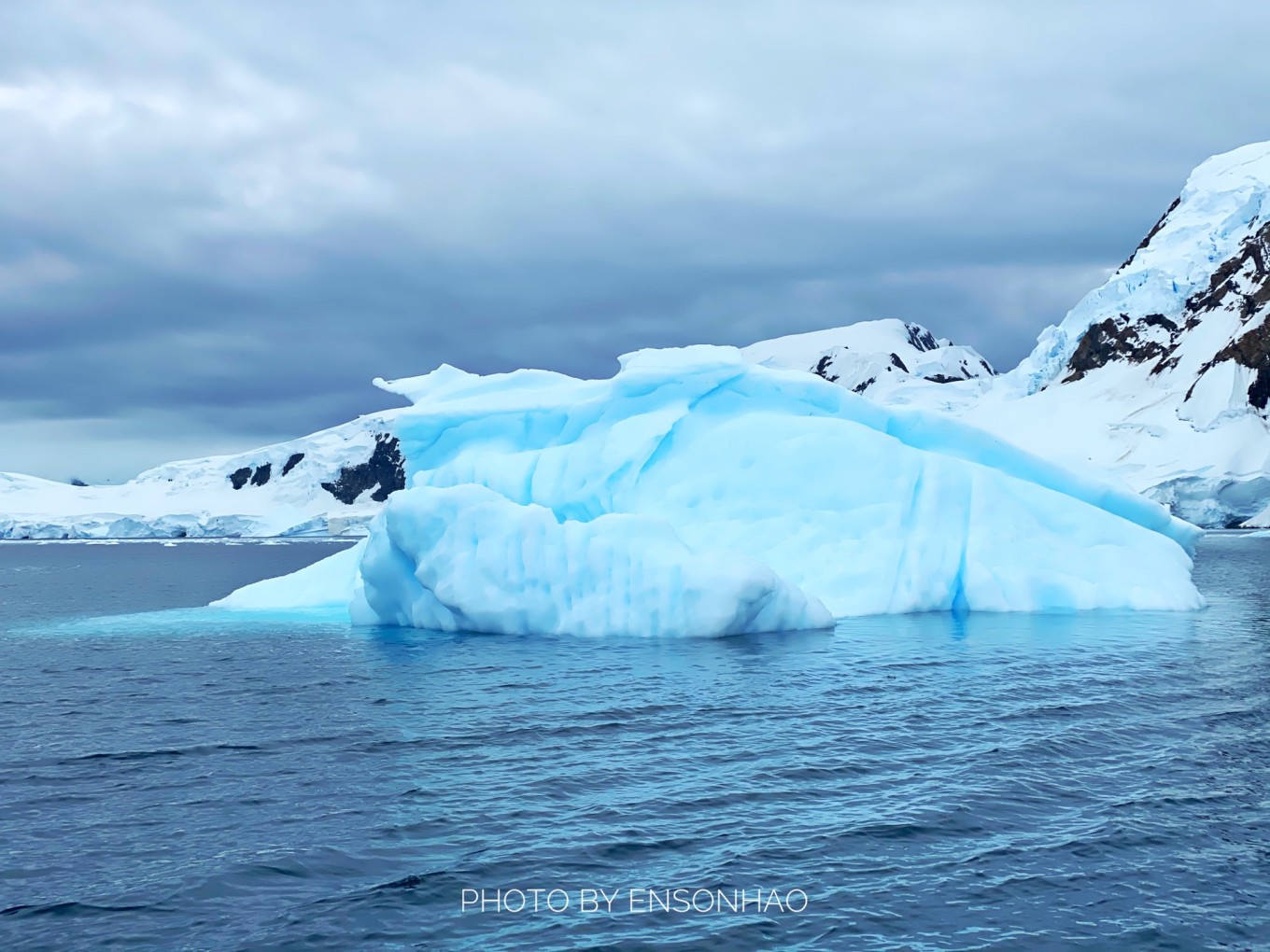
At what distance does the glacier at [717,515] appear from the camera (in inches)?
789

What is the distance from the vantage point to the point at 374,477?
5655 inches

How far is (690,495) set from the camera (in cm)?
2386

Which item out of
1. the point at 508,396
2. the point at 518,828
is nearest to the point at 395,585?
the point at 508,396

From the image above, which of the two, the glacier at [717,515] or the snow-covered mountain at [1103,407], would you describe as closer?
the glacier at [717,515]

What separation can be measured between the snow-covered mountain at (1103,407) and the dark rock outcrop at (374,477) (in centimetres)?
27

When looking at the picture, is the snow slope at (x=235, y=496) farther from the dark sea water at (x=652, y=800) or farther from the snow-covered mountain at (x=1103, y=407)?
the dark sea water at (x=652, y=800)

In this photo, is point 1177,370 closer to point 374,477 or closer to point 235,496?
point 374,477

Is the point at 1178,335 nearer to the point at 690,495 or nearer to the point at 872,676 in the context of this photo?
the point at 690,495

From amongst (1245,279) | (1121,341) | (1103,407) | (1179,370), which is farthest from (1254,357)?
(1121,341)

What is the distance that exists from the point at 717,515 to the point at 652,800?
14.5 m

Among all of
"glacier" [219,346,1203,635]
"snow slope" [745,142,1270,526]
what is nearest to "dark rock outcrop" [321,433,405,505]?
"snow slope" [745,142,1270,526]

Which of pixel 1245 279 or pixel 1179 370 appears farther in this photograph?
pixel 1179 370

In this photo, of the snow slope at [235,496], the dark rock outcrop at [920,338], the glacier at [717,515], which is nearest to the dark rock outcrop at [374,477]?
the snow slope at [235,496]

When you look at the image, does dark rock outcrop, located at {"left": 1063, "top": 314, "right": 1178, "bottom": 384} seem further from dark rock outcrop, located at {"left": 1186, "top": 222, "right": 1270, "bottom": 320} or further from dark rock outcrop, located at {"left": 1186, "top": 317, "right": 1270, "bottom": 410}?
dark rock outcrop, located at {"left": 1186, "top": 317, "right": 1270, "bottom": 410}
